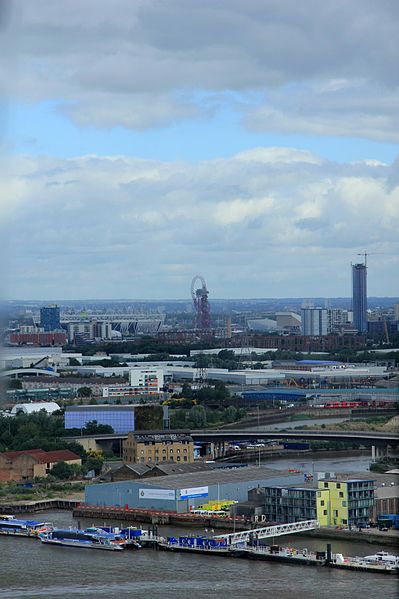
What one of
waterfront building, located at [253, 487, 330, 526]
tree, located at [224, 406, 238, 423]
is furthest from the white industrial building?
waterfront building, located at [253, 487, 330, 526]

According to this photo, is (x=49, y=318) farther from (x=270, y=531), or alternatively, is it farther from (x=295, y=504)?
(x=270, y=531)

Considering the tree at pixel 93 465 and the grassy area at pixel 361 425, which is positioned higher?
the grassy area at pixel 361 425

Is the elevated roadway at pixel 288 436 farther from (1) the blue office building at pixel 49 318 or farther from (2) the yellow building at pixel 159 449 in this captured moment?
(1) the blue office building at pixel 49 318

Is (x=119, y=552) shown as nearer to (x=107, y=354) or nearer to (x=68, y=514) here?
(x=68, y=514)

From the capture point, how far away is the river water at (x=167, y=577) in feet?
19.4

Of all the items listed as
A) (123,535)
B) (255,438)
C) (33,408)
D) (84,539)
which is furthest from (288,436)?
(84,539)

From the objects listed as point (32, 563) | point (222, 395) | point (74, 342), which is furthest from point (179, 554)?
point (74, 342)

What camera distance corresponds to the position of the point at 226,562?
6.77 m

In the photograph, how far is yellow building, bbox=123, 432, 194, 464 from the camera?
10.7 m

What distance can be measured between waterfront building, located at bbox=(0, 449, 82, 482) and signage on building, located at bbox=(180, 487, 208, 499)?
7.24ft

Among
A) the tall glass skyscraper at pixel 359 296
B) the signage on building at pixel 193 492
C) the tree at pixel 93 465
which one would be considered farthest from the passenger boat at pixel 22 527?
the tall glass skyscraper at pixel 359 296

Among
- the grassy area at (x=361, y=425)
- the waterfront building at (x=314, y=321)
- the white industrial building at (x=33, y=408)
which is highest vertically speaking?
the waterfront building at (x=314, y=321)

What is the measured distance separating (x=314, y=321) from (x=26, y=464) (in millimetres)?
27551

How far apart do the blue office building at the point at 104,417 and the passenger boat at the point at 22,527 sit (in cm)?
497
